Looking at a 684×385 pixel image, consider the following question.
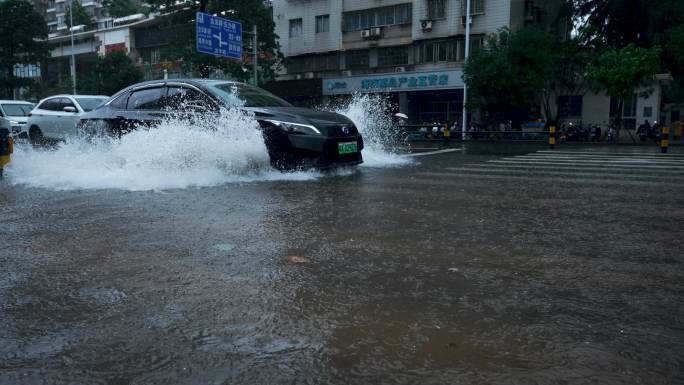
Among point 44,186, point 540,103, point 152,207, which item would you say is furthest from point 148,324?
point 540,103

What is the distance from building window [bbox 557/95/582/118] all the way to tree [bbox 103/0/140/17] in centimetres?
5999

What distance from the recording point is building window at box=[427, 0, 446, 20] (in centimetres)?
3341

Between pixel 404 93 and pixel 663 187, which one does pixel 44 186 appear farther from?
pixel 404 93

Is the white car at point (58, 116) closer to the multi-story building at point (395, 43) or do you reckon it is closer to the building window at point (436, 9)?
the multi-story building at point (395, 43)

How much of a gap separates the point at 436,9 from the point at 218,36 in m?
13.8

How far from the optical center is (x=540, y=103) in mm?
31609

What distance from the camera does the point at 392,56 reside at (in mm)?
35969

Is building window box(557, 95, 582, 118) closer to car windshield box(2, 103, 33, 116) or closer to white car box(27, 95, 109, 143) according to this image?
white car box(27, 95, 109, 143)

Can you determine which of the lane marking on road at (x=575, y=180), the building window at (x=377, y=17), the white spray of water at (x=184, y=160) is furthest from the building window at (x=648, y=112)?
the white spray of water at (x=184, y=160)

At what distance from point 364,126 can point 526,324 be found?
1132 centimetres

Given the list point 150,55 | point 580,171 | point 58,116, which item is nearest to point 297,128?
point 580,171

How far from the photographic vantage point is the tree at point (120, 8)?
236ft

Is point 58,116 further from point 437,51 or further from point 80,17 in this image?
point 80,17

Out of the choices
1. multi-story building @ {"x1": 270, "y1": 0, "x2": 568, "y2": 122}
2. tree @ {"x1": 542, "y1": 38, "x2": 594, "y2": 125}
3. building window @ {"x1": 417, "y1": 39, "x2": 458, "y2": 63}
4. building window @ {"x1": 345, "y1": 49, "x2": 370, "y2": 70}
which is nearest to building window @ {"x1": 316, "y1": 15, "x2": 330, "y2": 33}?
multi-story building @ {"x1": 270, "y1": 0, "x2": 568, "y2": 122}
